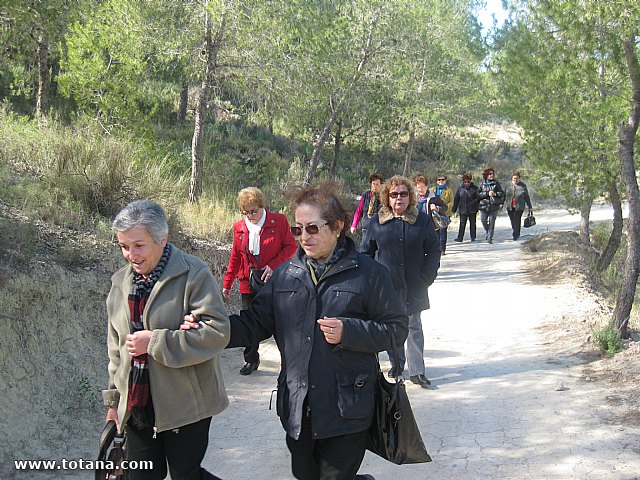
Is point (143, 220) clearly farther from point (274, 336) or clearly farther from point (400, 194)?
point (400, 194)

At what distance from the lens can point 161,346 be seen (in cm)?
303

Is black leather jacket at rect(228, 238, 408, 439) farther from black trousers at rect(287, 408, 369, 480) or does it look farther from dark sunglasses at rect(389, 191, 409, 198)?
dark sunglasses at rect(389, 191, 409, 198)

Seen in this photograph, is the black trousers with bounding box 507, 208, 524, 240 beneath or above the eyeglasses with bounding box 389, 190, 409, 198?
beneath

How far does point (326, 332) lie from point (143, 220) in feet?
3.25

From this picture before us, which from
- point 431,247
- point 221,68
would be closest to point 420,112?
point 221,68

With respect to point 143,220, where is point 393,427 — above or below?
below

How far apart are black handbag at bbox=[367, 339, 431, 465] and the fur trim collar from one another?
119 inches

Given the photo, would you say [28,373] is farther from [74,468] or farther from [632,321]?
[632,321]

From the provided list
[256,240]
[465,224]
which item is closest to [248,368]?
[256,240]

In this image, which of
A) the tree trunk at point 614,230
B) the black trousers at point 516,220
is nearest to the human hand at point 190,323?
the tree trunk at point 614,230

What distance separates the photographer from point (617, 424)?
5.36 meters

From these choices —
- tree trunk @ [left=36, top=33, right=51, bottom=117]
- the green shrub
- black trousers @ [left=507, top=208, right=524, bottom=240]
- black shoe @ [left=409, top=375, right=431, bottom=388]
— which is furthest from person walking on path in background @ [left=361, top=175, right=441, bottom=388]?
tree trunk @ [left=36, top=33, right=51, bottom=117]

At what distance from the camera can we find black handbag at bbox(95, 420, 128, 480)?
3316 millimetres

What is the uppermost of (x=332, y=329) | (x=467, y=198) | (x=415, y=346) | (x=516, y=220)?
(x=467, y=198)
